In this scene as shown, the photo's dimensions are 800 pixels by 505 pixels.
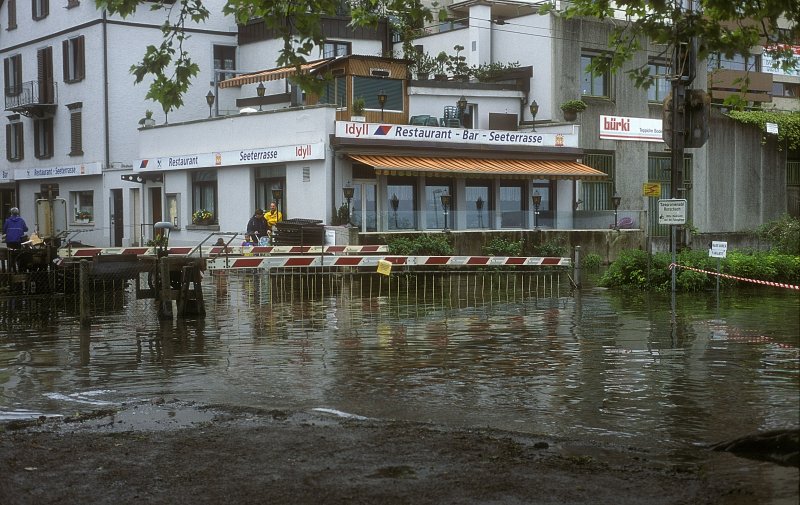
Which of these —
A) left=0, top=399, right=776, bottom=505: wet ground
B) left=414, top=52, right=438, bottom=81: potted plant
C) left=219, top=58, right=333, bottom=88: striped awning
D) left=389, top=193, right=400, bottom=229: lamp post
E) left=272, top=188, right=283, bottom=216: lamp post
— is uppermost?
left=414, top=52, right=438, bottom=81: potted plant

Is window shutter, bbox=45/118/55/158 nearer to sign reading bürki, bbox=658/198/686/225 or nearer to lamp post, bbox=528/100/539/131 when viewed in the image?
lamp post, bbox=528/100/539/131

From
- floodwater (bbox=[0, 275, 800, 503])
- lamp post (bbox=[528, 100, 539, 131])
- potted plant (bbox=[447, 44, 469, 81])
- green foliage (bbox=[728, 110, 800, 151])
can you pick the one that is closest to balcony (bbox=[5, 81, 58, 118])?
potted plant (bbox=[447, 44, 469, 81])

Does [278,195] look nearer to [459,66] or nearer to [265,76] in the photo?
[265,76]

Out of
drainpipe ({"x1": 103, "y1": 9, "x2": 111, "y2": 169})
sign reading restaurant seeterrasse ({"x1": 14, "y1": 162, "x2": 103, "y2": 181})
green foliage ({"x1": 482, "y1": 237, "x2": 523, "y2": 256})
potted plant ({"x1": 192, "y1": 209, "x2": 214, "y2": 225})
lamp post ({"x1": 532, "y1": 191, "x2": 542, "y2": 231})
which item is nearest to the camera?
green foliage ({"x1": 482, "y1": 237, "x2": 523, "y2": 256})

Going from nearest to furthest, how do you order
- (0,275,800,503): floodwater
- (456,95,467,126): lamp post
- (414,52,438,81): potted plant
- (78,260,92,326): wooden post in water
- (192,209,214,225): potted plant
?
(0,275,800,503): floodwater, (78,260,92,326): wooden post in water, (192,209,214,225): potted plant, (456,95,467,126): lamp post, (414,52,438,81): potted plant

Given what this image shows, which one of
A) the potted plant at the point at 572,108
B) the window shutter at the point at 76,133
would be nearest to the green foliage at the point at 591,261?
the potted plant at the point at 572,108

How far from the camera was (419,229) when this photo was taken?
36156 mm

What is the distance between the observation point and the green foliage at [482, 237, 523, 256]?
3600 centimetres

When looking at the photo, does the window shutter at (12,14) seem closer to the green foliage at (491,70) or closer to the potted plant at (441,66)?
the potted plant at (441,66)

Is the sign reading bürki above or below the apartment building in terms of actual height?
below

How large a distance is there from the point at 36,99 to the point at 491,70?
20287 mm

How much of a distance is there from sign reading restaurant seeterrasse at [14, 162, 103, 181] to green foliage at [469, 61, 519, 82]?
15.7 meters

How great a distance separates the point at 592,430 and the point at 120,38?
4056 centimetres

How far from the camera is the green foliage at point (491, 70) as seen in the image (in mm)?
43469
